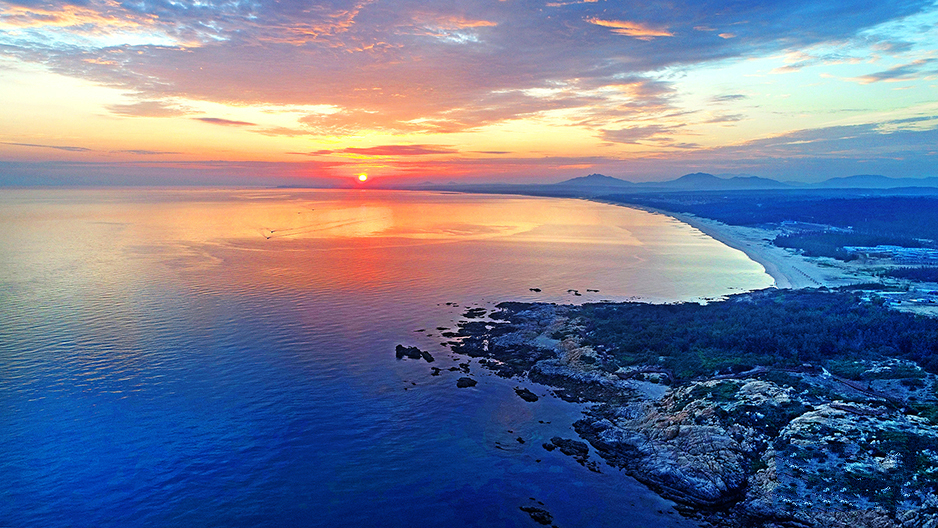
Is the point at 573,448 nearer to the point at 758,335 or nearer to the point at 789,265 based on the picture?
the point at 758,335

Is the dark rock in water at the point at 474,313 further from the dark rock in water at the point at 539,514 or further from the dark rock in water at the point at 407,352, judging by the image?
the dark rock in water at the point at 539,514

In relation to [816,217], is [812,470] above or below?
below

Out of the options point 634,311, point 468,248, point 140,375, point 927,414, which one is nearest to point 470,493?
point 927,414

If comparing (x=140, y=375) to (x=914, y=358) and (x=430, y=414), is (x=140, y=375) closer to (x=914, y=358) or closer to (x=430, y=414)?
(x=430, y=414)

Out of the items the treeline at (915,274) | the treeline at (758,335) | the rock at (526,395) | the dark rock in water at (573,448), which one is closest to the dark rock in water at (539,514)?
the dark rock in water at (573,448)

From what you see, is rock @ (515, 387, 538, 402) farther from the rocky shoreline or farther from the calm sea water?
the rocky shoreline
